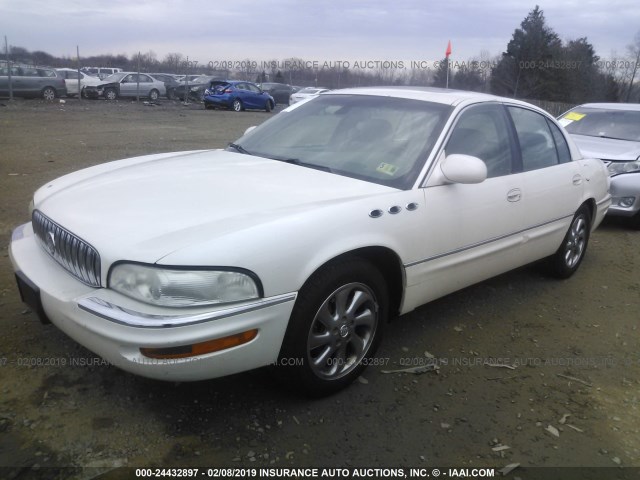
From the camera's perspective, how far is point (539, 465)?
2449 millimetres

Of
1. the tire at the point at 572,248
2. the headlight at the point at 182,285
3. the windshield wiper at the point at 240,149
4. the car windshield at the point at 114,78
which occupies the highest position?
the car windshield at the point at 114,78

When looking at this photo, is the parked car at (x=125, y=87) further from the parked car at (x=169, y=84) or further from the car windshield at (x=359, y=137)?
the car windshield at (x=359, y=137)

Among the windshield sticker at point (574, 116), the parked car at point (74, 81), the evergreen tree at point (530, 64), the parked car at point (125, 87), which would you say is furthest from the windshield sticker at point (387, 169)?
the evergreen tree at point (530, 64)

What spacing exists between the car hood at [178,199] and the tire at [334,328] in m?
0.37

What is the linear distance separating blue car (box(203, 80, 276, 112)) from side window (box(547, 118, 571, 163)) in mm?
19973

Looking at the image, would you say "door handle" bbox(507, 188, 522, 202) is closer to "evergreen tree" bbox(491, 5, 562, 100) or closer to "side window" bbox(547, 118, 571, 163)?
"side window" bbox(547, 118, 571, 163)

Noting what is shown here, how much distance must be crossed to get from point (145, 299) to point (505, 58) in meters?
47.1

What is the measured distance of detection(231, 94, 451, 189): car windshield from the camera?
3186 mm

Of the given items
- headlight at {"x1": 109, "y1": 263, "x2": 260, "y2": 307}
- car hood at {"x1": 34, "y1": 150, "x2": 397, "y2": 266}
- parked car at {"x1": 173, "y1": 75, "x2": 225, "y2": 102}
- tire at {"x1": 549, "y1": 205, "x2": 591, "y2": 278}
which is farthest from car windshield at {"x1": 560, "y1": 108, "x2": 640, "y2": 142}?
parked car at {"x1": 173, "y1": 75, "x2": 225, "y2": 102}

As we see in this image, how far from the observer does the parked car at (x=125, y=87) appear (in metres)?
23.3

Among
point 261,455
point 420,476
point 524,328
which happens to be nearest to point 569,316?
point 524,328

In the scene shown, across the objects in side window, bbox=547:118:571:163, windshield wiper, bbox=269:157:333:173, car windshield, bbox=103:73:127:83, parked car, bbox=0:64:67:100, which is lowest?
windshield wiper, bbox=269:157:333:173

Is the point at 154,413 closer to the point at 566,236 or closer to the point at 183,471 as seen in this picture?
the point at 183,471

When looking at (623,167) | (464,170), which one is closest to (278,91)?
(623,167)
